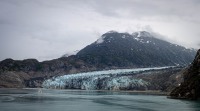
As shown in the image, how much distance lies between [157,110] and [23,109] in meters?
29.7

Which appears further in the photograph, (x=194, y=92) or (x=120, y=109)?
(x=194, y=92)

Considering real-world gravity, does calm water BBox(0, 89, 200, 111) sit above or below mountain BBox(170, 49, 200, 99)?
below

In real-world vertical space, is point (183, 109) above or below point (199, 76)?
below

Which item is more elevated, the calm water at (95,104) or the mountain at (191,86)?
the mountain at (191,86)

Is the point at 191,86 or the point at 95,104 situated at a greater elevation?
the point at 191,86

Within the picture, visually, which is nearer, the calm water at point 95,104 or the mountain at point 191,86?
the calm water at point 95,104

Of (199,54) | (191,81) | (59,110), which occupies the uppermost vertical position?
(199,54)

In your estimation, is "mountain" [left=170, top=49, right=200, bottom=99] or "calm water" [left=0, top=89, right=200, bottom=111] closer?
"calm water" [left=0, top=89, right=200, bottom=111]

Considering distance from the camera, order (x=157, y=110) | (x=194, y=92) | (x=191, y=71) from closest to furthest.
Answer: (x=157, y=110) → (x=194, y=92) → (x=191, y=71)

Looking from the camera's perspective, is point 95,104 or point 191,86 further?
point 191,86

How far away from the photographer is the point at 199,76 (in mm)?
119500

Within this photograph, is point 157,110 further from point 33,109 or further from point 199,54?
point 199,54

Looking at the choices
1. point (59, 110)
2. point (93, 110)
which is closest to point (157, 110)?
point (93, 110)

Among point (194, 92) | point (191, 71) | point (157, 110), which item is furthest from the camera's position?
point (191, 71)
